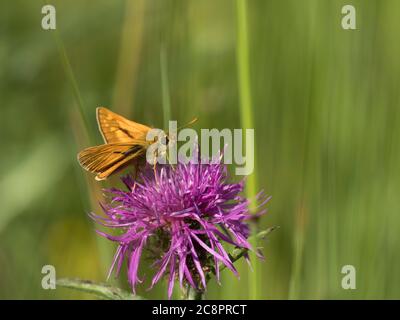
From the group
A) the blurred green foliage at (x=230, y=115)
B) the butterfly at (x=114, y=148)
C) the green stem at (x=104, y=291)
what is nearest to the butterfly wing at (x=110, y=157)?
the butterfly at (x=114, y=148)

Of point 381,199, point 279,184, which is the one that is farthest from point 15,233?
point 381,199

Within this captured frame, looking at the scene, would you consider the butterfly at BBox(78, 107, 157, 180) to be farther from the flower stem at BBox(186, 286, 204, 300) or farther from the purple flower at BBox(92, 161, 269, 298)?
the flower stem at BBox(186, 286, 204, 300)

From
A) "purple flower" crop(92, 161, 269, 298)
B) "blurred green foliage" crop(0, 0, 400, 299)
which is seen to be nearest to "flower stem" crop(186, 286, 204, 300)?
"purple flower" crop(92, 161, 269, 298)

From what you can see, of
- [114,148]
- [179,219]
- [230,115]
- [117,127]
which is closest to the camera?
[179,219]

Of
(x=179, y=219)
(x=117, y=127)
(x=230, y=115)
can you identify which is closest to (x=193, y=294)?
(x=179, y=219)

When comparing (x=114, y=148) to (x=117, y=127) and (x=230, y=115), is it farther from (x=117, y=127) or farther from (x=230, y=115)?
(x=230, y=115)

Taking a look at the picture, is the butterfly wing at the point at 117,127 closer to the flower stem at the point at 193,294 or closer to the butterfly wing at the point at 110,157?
the butterfly wing at the point at 110,157
